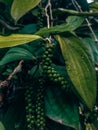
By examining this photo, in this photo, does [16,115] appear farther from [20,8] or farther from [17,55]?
[20,8]

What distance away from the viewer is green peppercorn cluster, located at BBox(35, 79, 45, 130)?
675 millimetres

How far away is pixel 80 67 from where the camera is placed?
2.19 ft

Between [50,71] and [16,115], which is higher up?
[50,71]

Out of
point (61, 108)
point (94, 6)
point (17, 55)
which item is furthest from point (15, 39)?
point (94, 6)

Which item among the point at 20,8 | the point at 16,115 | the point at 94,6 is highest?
the point at 20,8

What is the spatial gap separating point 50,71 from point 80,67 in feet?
0.20

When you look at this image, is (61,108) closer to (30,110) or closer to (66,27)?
(30,110)

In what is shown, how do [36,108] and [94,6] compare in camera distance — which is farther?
[94,6]

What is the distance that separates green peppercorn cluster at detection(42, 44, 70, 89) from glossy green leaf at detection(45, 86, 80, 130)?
0.06m

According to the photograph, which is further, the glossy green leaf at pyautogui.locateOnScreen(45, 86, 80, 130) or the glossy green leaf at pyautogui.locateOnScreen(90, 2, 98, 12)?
the glossy green leaf at pyautogui.locateOnScreen(90, 2, 98, 12)

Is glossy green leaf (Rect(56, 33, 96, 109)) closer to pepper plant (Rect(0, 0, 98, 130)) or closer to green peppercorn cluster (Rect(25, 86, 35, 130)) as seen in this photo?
pepper plant (Rect(0, 0, 98, 130))

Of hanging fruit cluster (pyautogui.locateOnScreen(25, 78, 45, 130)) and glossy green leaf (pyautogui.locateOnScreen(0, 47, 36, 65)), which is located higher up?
glossy green leaf (pyautogui.locateOnScreen(0, 47, 36, 65))

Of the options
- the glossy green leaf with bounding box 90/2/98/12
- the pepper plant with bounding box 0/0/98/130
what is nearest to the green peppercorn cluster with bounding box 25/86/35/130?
the pepper plant with bounding box 0/0/98/130

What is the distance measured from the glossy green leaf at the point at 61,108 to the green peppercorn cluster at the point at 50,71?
0.18 feet
